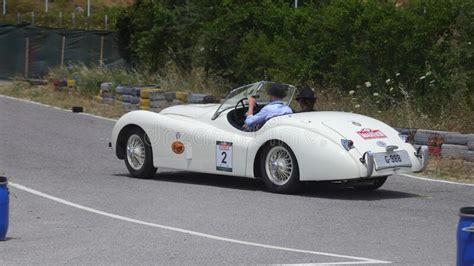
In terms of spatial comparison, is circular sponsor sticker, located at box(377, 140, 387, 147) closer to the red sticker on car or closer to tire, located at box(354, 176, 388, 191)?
the red sticker on car

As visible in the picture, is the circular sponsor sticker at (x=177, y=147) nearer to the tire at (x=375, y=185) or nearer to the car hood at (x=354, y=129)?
the car hood at (x=354, y=129)

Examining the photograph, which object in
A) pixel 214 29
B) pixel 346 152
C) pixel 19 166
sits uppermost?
pixel 214 29

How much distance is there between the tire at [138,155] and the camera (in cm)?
1299

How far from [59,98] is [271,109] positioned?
14.0 metres

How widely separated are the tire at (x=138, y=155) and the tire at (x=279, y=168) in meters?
1.92

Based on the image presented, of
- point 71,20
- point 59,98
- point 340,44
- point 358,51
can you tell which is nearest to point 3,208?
point 358,51

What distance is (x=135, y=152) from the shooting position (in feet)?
43.2

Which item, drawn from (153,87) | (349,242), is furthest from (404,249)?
(153,87)

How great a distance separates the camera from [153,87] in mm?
22391

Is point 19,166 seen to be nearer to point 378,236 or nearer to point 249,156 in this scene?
point 249,156

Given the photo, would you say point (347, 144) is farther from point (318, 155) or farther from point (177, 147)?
point (177, 147)

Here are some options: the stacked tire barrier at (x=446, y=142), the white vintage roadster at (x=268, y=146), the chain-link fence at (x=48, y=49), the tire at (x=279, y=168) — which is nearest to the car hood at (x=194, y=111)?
the white vintage roadster at (x=268, y=146)

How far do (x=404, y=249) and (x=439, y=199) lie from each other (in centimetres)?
307

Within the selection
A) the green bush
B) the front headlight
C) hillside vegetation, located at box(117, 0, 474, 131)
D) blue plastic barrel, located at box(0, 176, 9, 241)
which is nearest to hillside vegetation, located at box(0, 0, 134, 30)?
the green bush
